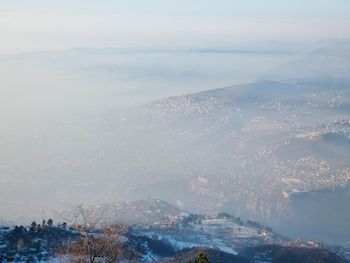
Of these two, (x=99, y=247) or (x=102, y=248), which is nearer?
(x=99, y=247)

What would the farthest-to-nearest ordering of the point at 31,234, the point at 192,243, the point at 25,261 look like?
1. the point at 192,243
2. the point at 31,234
3. the point at 25,261

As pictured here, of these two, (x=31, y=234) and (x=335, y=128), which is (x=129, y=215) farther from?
(x=335, y=128)

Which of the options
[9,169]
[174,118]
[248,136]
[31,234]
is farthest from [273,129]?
[31,234]

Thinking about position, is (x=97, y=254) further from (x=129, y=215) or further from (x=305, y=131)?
(x=305, y=131)

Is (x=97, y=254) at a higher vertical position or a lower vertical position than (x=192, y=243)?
higher

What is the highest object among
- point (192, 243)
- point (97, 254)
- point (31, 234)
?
point (97, 254)

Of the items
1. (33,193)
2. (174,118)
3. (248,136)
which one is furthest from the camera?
(174,118)

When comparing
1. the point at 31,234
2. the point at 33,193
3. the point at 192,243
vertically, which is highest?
the point at 31,234

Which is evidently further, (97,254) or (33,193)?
(33,193)

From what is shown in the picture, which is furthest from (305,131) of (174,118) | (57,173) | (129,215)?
(129,215)
